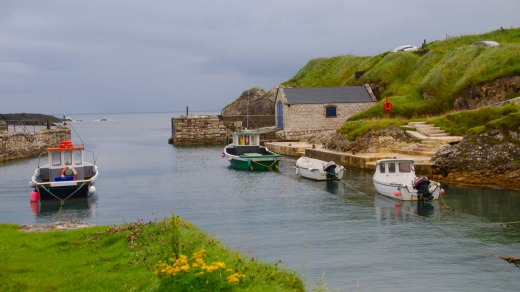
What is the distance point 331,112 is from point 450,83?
39.7 feet

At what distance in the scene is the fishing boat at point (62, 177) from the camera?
88.6 feet

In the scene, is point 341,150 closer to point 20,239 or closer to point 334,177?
point 334,177

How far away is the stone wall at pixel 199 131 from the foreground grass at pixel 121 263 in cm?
5445

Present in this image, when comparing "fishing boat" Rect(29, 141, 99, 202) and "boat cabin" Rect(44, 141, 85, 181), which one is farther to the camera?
"boat cabin" Rect(44, 141, 85, 181)

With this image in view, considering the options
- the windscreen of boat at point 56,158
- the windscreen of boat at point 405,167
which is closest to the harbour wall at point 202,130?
the windscreen of boat at point 56,158

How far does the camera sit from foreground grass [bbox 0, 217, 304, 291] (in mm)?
8219

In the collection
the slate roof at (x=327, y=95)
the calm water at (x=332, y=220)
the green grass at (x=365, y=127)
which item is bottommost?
the calm water at (x=332, y=220)

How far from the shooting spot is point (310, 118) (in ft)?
187

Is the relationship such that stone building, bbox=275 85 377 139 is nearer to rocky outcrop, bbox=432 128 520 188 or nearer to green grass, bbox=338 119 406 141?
green grass, bbox=338 119 406 141

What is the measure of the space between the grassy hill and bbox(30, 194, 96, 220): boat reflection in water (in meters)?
32.7

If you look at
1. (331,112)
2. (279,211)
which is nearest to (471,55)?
(331,112)

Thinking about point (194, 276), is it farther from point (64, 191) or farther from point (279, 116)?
point (279, 116)

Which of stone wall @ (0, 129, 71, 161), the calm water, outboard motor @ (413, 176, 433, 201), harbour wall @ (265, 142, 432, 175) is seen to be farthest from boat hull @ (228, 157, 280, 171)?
stone wall @ (0, 129, 71, 161)

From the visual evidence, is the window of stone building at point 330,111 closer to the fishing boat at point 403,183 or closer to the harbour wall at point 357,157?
the harbour wall at point 357,157
